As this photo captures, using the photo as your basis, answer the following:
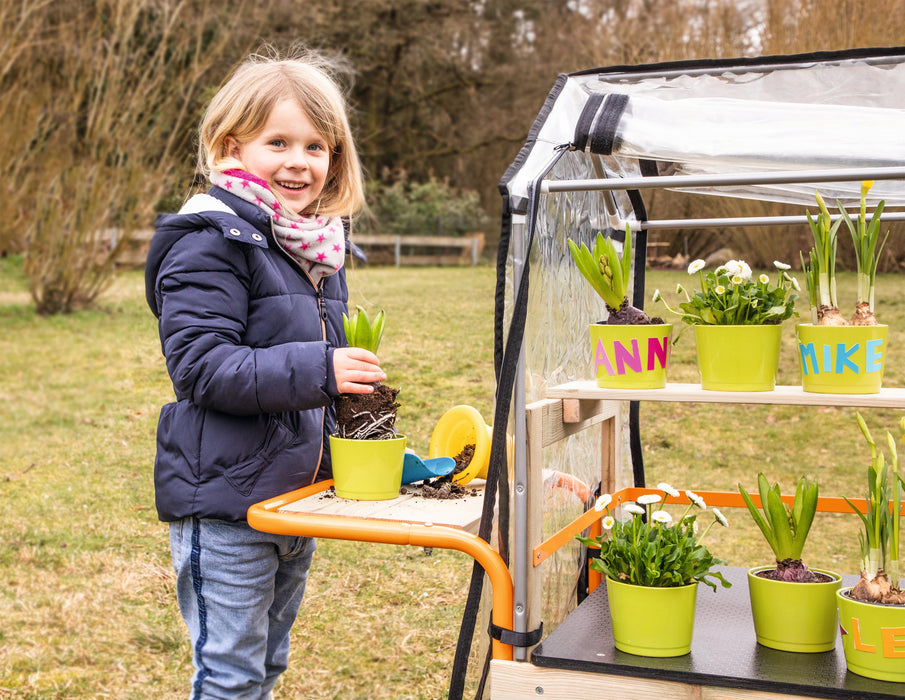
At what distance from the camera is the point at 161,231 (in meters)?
1.66

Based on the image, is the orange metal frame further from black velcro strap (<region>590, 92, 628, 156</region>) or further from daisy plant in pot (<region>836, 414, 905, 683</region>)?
black velcro strap (<region>590, 92, 628, 156</region>)

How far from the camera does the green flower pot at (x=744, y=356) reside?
1610mm

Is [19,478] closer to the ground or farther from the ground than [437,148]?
closer to the ground

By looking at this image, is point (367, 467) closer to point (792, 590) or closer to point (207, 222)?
point (207, 222)

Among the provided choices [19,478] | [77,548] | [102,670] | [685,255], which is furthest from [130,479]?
[685,255]

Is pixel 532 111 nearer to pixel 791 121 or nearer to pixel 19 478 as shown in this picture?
pixel 19 478

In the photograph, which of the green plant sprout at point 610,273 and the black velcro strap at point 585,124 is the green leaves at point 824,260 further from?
the black velcro strap at point 585,124

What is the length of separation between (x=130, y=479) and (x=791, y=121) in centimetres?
402

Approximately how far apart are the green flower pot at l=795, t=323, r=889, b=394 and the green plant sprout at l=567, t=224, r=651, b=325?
0.31m

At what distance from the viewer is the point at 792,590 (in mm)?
1604

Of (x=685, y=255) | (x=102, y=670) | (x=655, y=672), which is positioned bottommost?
(x=102, y=670)

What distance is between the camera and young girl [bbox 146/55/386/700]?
1.58 m

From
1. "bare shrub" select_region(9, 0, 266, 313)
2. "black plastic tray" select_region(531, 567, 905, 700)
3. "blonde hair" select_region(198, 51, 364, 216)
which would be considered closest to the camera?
"black plastic tray" select_region(531, 567, 905, 700)

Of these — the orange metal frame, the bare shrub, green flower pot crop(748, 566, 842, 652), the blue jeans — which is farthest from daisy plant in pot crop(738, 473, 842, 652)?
the bare shrub
